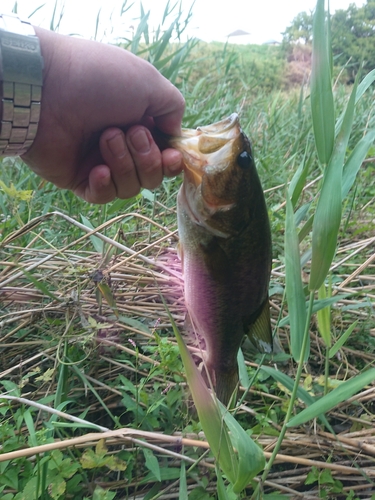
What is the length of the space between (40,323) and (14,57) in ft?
3.64

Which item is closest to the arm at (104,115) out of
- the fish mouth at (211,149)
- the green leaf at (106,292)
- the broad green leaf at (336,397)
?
the fish mouth at (211,149)

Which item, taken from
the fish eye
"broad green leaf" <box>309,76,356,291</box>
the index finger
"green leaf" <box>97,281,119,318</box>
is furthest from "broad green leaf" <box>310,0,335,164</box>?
"green leaf" <box>97,281,119,318</box>

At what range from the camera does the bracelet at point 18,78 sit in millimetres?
1321

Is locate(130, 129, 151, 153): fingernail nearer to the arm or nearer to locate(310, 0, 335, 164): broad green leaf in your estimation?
the arm

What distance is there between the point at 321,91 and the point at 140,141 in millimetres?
744

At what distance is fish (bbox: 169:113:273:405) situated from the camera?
1.35m

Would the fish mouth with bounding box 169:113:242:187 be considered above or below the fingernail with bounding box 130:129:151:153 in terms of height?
above

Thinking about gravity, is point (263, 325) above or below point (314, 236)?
below

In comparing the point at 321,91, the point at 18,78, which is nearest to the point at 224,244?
the point at 321,91

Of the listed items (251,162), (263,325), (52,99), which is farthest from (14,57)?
(263,325)

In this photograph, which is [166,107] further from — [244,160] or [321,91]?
[321,91]

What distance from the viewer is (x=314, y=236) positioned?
1022mm

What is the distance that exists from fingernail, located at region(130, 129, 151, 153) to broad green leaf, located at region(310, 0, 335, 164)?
71 centimetres

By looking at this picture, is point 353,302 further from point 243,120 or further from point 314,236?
point 243,120
